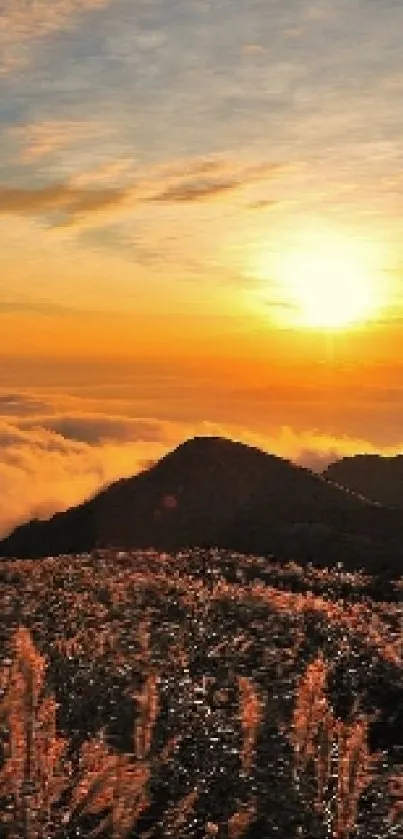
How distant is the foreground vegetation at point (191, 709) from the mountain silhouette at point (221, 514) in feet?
52.0

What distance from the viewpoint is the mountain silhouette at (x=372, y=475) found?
6906 centimetres

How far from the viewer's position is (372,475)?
72625mm

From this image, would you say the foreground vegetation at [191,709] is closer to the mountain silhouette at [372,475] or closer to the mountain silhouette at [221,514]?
the mountain silhouette at [221,514]

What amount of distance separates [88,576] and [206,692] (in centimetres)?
982

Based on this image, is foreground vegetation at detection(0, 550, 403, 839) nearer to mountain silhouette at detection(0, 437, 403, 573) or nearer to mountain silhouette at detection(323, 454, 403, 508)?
mountain silhouette at detection(0, 437, 403, 573)

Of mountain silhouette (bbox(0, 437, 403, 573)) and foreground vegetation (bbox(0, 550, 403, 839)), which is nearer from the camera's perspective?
foreground vegetation (bbox(0, 550, 403, 839))

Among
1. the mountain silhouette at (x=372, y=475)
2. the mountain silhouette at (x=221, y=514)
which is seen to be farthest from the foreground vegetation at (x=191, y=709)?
the mountain silhouette at (x=372, y=475)

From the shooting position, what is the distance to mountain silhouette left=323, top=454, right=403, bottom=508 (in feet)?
227

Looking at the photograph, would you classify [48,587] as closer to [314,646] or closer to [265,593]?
[265,593]

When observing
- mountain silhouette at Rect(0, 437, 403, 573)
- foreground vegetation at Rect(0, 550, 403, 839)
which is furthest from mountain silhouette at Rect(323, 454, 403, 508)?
foreground vegetation at Rect(0, 550, 403, 839)

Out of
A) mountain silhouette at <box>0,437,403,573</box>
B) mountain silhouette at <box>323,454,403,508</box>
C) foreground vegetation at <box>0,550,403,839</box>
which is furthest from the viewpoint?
mountain silhouette at <box>323,454,403,508</box>

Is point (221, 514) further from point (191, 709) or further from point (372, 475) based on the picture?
point (191, 709)

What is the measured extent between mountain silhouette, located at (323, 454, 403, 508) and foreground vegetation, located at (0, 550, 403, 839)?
138ft

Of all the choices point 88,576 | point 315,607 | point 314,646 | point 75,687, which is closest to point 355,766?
point 75,687
